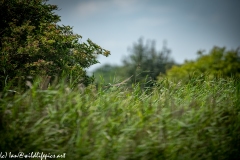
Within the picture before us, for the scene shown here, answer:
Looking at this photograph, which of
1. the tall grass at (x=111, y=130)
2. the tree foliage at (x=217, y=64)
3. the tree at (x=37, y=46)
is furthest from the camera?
the tree foliage at (x=217, y=64)

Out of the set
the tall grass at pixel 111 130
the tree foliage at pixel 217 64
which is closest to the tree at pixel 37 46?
the tall grass at pixel 111 130

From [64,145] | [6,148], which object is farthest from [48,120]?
[6,148]

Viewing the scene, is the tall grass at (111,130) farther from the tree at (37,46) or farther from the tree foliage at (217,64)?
the tree foliage at (217,64)

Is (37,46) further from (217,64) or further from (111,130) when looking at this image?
(217,64)

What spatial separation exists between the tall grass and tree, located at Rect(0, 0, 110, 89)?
77.9 inches

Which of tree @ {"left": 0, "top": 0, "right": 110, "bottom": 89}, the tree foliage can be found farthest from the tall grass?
the tree foliage

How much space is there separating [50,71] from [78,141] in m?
3.46

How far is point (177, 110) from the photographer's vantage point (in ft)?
12.5

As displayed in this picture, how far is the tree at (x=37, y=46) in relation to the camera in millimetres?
5816

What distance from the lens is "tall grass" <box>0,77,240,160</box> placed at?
133 inches

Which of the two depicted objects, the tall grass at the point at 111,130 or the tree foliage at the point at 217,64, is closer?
the tall grass at the point at 111,130

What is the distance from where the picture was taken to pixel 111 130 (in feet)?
11.8

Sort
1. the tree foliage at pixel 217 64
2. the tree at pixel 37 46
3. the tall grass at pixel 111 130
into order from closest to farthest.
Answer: the tall grass at pixel 111 130 → the tree at pixel 37 46 → the tree foliage at pixel 217 64

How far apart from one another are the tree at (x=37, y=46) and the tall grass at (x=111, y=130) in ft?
6.49
